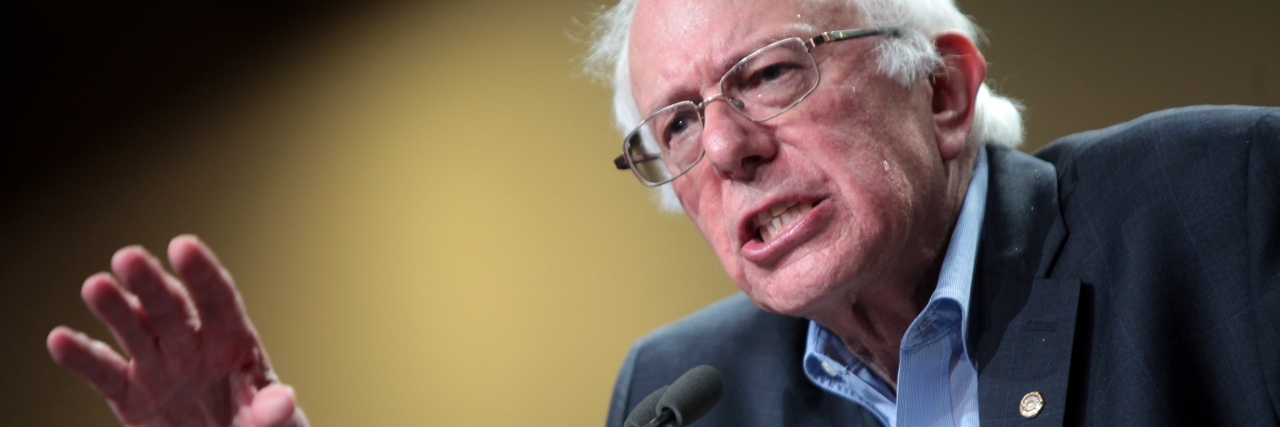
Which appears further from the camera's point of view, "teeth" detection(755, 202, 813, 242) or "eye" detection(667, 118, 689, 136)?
"eye" detection(667, 118, 689, 136)

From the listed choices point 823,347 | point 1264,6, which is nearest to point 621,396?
point 823,347

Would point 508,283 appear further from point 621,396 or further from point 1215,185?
point 1215,185

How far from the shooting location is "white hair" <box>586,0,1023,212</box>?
1334 millimetres

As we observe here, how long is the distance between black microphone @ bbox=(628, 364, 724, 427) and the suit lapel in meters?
0.42

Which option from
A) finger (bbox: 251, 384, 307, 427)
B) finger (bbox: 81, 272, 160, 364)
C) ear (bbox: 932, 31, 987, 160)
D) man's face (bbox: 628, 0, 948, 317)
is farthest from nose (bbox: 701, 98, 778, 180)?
finger (bbox: 81, 272, 160, 364)

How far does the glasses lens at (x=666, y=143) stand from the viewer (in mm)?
1409

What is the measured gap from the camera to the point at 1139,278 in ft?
3.71

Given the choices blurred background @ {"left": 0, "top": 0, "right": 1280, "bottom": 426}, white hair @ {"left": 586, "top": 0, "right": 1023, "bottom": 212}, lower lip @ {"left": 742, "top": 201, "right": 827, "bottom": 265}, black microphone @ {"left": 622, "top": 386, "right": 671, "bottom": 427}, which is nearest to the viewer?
black microphone @ {"left": 622, "top": 386, "right": 671, "bottom": 427}

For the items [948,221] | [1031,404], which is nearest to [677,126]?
[948,221]

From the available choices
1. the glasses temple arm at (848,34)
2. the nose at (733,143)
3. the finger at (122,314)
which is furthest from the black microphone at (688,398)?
the finger at (122,314)

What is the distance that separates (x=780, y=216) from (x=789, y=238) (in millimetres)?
62

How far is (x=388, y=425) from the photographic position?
8.02ft

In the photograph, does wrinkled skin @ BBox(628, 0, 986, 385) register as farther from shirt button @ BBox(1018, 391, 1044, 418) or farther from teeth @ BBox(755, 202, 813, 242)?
shirt button @ BBox(1018, 391, 1044, 418)

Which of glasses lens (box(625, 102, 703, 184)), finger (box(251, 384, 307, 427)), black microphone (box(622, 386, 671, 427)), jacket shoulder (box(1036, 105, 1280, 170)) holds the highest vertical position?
glasses lens (box(625, 102, 703, 184))
